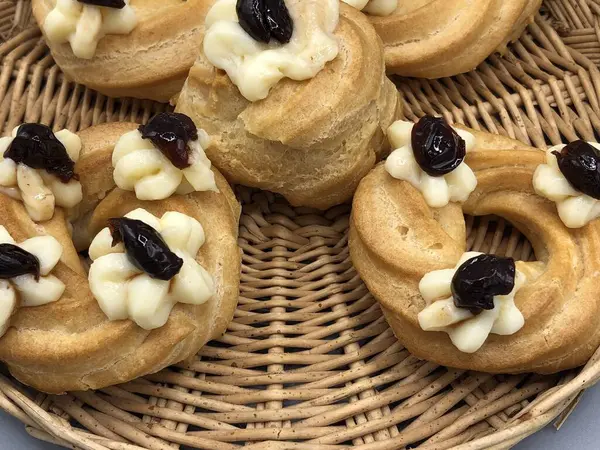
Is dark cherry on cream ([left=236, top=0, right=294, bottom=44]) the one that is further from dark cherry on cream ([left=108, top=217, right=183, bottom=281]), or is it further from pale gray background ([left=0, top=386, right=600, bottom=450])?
pale gray background ([left=0, top=386, right=600, bottom=450])

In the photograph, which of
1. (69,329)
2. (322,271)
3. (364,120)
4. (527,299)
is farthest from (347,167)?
(69,329)

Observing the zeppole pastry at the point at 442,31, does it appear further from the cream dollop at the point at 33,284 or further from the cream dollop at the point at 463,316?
the cream dollop at the point at 33,284

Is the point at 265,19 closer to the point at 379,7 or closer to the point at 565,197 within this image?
the point at 379,7

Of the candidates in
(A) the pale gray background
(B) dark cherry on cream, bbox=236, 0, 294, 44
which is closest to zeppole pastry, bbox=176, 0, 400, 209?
(B) dark cherry on cream, bbox=236, 0, 294, 44

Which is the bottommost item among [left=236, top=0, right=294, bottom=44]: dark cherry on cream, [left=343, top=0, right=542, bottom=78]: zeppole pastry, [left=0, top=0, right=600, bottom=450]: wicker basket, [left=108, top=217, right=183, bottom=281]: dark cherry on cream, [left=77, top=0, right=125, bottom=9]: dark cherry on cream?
[left=0, top=0, right=600, bottom=450]: wicker basket

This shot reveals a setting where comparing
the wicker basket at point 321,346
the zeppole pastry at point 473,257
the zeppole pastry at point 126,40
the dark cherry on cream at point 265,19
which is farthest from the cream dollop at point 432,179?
the zeppole pastry at point 126,40
